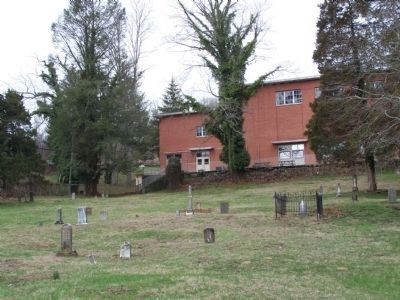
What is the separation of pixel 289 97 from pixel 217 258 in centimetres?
4521

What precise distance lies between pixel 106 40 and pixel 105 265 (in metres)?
43.7

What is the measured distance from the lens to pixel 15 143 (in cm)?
4322

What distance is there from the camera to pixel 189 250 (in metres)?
13.4

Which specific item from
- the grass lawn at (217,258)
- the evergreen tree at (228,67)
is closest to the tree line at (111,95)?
the evergreen tree at (228,67)

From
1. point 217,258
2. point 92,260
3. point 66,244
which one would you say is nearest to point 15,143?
point 66,244

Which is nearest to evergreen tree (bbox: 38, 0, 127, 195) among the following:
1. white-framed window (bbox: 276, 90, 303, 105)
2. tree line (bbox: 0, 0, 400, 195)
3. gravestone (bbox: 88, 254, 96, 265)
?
tree line (bbox: 0, 0, 400, 195)

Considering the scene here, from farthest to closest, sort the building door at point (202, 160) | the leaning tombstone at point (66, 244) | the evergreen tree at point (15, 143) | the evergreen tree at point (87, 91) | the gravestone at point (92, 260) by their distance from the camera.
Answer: the building door at point (202, 160) → the evergreen tree at point (87, 91) → the evergreen tree at point (15, 143) → the leaning tombstone at point (66, 244) → the gravestone at point (92, 260)

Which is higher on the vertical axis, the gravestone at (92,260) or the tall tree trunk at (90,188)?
the tall tree trunk at (90,188)

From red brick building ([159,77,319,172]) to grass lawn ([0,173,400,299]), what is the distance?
108ft

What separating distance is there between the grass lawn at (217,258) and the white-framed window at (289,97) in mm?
33671

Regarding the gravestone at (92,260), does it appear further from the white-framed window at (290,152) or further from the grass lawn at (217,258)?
the white-framed window at (290,152)

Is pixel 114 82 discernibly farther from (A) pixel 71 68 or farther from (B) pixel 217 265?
(B) pixel 217 265

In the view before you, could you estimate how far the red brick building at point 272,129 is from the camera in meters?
54.6

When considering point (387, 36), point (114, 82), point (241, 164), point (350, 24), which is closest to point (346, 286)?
point (387, 36)
